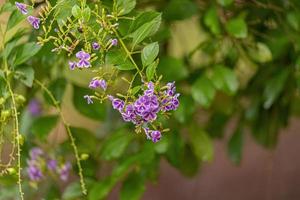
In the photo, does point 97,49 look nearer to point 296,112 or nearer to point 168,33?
point 168,33

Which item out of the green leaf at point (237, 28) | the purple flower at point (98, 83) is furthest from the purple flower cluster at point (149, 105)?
the green leaf at point (237, 28)

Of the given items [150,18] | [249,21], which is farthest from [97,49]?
[249,21]

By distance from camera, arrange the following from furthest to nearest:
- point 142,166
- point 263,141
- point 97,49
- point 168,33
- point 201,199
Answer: point 201,199
point 263,141
point 142,166
point 168,33
point 97,49

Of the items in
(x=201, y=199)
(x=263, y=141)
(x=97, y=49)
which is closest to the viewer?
(x=97, y=49)

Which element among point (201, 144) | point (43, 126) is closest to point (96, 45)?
point (43, 126)

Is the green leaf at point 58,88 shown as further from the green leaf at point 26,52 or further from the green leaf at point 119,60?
the green leaf at point 119,60

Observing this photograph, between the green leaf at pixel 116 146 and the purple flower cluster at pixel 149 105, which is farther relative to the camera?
the green leaf at pixel 116 146

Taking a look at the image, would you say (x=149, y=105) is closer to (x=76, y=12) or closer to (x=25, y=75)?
(x=76, y=12)
